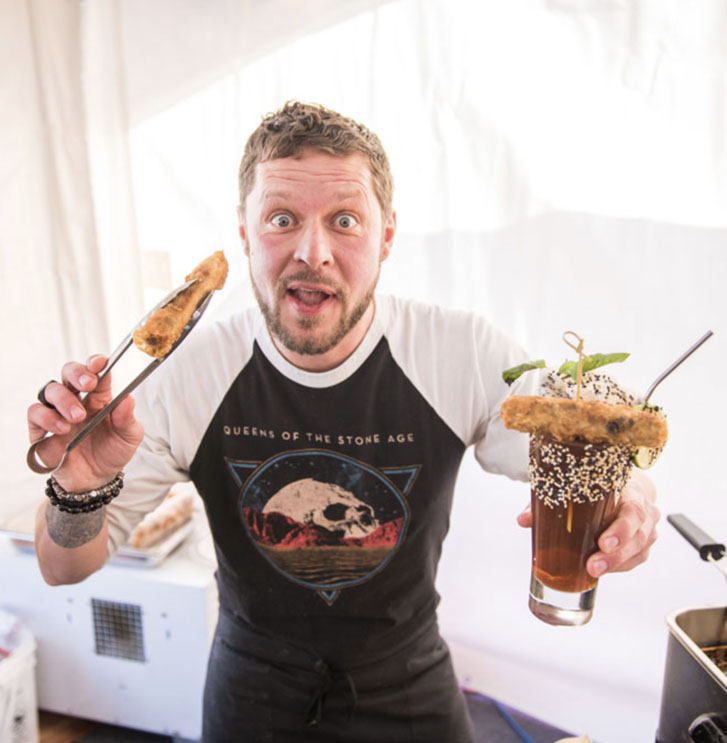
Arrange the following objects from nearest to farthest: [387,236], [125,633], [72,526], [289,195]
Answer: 1. [72,526]
2. [289,195]
3. [387,236]
4. [125,633]

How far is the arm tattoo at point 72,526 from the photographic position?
1241 millimetres

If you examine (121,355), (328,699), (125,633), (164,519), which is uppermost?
(121,355)

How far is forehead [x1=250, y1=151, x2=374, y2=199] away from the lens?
1364 mm

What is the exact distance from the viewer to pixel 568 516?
878mm

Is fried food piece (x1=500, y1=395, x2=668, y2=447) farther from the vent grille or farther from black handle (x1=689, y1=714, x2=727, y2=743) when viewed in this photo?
the vent grille

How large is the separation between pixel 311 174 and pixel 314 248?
0.58 ft

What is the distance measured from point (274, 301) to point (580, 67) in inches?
47.4

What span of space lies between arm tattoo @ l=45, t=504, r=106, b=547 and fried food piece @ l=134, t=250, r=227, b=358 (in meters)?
0.46

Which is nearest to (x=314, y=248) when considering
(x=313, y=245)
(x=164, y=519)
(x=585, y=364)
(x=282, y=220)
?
(x=313, y=245)

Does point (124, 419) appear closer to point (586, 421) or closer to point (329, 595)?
point (329, 595)

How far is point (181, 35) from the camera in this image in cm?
219

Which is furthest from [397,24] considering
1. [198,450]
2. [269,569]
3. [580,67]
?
[269,569]

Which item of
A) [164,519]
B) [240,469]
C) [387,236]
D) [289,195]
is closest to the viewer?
[289,195]

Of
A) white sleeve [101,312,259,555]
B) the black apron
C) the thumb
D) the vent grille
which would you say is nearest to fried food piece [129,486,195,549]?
the vent grille
